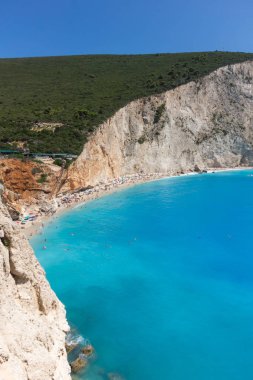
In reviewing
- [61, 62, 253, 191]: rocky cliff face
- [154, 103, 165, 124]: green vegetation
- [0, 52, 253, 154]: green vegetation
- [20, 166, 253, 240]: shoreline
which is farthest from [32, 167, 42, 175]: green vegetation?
[154, 103, 165, 124]: green vegetation

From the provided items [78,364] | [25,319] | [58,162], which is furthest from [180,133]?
[25,319]

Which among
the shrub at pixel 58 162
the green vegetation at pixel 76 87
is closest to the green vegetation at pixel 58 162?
the shrub at pixel 58 162

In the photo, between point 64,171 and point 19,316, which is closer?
point 19,316

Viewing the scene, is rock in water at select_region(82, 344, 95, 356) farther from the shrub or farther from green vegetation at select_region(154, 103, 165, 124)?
Answer: green vegetation at select_region(154, 103, 165, 124)

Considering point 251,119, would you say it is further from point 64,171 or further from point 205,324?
point 205,324

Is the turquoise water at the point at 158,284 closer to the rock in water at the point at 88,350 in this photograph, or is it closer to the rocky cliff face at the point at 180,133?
the rock in water at the point at 88,350

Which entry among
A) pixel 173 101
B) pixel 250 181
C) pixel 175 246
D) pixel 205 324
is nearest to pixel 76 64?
pixel 173 101

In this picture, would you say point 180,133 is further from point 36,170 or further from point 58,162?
point 36,170
